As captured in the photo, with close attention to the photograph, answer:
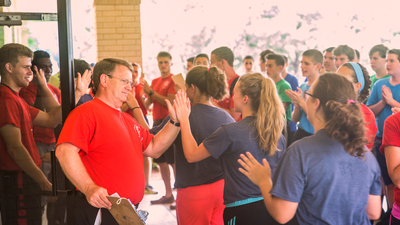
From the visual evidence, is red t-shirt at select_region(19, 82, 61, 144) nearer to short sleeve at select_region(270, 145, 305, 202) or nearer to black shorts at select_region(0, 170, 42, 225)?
black shorts at select_region(0, 170, 42, 225)

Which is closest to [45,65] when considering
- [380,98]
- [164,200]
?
[164,200]

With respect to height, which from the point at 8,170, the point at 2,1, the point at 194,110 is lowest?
the point at 8,170

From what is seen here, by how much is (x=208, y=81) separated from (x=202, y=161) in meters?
0.53

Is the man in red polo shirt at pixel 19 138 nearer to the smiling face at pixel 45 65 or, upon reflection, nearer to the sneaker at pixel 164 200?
the smiling face at pixel 45 65

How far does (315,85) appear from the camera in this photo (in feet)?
4.61

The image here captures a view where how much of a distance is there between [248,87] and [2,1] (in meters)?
1.38

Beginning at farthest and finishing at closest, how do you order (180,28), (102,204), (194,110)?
(180,28) < (194,110) < (102,204)

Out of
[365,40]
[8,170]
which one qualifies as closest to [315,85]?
[8,170]

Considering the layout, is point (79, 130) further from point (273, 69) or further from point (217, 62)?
point (273, 69)

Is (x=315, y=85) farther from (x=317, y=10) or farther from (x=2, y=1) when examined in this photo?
(x=317, y=10)

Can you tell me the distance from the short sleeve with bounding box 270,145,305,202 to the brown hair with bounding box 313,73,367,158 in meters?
0.18

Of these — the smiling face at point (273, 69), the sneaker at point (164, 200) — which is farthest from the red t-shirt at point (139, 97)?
the smiling face at point (273, 69)

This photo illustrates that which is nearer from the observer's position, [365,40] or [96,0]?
[96,0]

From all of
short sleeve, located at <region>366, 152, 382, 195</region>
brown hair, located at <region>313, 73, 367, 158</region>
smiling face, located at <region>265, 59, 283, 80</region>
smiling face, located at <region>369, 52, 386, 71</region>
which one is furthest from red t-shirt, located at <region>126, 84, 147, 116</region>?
short sleeve, located at <region>366, 152, 382, 195</region>
